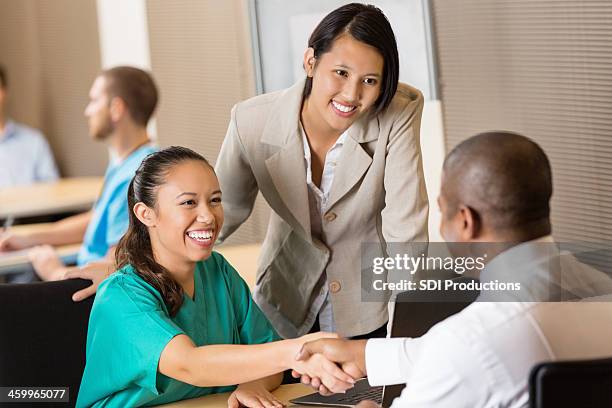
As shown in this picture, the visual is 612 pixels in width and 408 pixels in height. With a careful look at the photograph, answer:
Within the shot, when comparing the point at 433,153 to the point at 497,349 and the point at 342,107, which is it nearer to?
the point at 342,107

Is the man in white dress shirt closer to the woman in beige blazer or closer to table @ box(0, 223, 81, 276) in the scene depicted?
the woman in beige blazer

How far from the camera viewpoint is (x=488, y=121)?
1866mm

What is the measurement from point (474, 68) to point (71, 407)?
95cm

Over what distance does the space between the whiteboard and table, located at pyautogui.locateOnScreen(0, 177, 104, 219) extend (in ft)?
7.66

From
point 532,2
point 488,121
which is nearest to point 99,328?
point 488,121

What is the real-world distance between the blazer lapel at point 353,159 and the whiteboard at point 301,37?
106mm

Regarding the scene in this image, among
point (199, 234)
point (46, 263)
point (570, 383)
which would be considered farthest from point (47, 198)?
point (570, 383)

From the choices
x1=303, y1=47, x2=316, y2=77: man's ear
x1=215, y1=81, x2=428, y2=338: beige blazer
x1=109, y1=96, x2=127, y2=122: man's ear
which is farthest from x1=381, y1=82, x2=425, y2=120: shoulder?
x1=109, y1=96, x2=127, y2=122: man's ear

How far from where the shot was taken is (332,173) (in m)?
1.83

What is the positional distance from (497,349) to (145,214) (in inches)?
28.7

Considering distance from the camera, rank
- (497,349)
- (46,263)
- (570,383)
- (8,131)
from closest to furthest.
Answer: (570,383)
(497,349)
(46,263)
(8,131)

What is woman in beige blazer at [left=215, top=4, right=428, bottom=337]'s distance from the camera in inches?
67.6

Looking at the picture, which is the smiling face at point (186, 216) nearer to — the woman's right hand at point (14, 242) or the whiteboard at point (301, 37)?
the whiteboard at point (301, 37)

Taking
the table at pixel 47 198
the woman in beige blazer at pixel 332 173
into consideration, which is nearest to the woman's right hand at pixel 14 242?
the table at pixel 47 198
